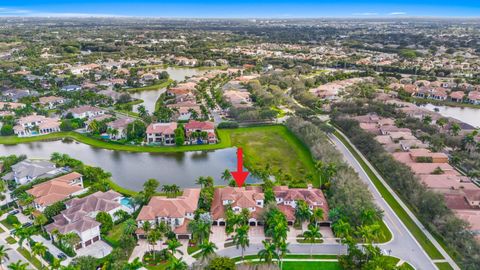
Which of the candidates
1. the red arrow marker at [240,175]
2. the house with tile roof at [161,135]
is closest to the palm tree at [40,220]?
the red arrow marker at [240,175]

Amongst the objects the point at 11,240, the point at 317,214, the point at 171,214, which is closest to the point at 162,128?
the point at 171,214

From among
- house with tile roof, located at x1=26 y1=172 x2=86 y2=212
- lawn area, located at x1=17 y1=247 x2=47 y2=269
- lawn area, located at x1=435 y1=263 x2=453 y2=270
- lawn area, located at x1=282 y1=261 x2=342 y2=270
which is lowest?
lawn area, located at x1=282 y1=261 x2=342 y2=270

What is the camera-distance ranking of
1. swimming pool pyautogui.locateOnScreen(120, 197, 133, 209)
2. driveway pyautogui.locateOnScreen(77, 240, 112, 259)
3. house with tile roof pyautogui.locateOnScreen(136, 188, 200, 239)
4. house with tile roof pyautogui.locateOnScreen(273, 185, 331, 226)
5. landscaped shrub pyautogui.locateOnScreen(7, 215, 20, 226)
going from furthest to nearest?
swimming pool pyautogui.locateOnScreen(120, 197, 133, 209) < house with tile roof pyautogui.locateOnScreen(273, 185, 331, 226) < landscaped shrub pyautogui.locateOnScreen(7, 215, 20, 226) < house with tile roof pyautogui.locateOnScreen(136, 188, 200, 239) < driveway pyautogui.locateOnScreen(77, 240, 112, 259)

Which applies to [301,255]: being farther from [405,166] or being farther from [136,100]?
[136,100]

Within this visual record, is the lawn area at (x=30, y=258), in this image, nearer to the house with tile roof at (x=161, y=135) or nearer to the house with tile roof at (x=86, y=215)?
the house with tile roof at (x=86, y=215)

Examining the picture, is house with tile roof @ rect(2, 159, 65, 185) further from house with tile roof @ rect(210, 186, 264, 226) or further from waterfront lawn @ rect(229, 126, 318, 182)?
waterfront lawn @ rect(229, 126, 318, 182)

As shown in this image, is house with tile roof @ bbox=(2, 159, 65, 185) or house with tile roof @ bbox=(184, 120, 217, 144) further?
house with tile roof @ bbox=(184, 120, 217, 144)

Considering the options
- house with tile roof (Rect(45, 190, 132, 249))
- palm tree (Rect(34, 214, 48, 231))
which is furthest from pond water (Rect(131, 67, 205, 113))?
palm tree (Rect(34, 214, 48, 231))

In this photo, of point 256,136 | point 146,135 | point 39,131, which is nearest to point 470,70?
point 256,136
